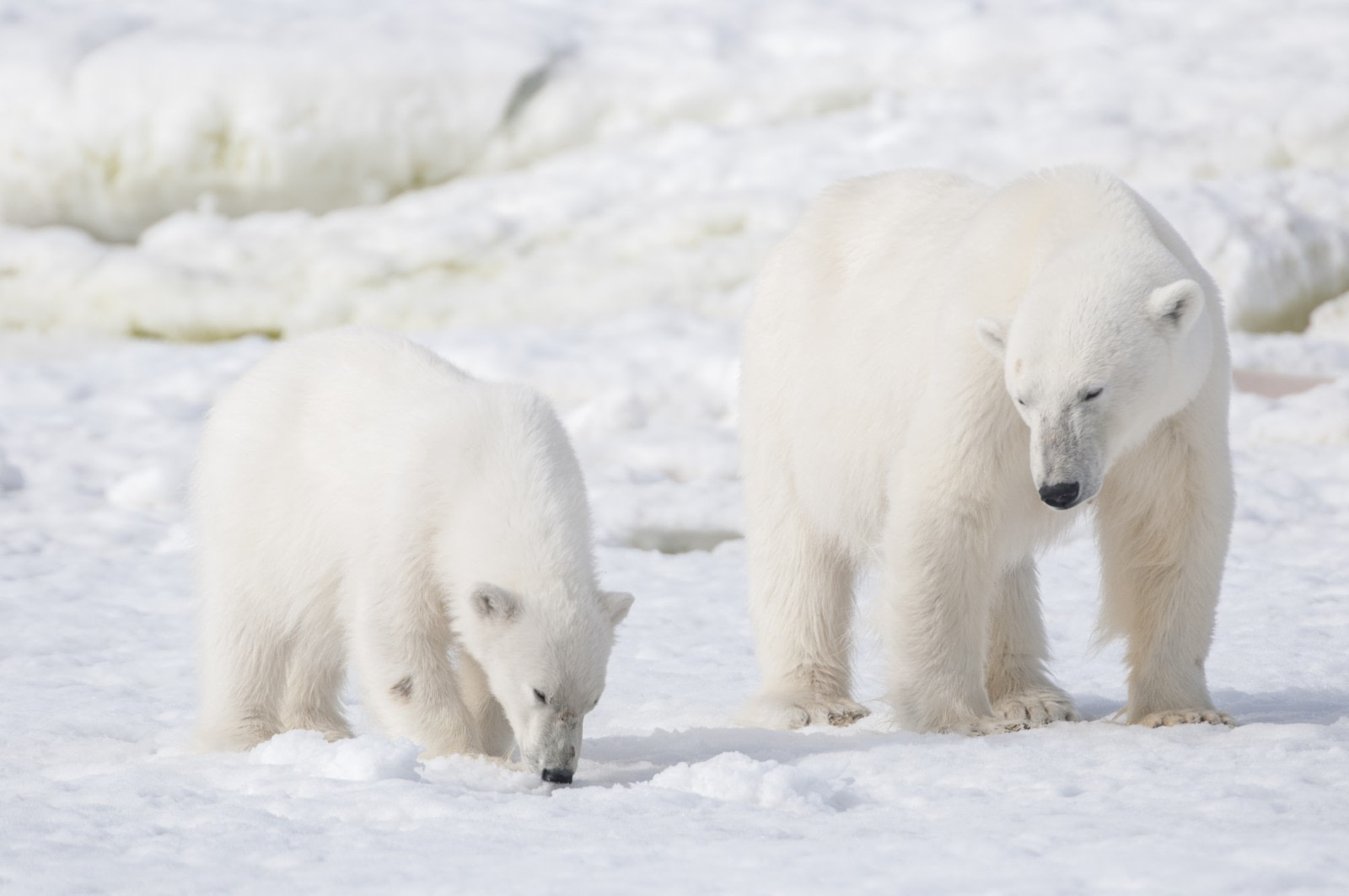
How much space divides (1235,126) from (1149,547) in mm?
8509

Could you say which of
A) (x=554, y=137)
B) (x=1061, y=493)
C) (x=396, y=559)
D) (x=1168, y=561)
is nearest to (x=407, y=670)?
(x=396, y=559)

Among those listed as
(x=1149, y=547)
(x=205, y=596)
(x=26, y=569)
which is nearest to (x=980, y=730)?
(x=1149, y=547)

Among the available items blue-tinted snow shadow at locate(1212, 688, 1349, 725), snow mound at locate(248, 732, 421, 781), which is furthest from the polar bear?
blue-tinted snow shadow at locate(1212, 688, 1349, 725)

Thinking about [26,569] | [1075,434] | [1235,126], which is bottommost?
[26,569]

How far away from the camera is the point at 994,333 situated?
329 cm

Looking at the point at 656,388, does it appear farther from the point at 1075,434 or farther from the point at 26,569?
the point at 1075,434

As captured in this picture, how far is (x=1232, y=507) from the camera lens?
12.0ft

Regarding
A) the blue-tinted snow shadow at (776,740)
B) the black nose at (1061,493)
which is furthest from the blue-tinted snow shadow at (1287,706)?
the black nose at (1061,493)

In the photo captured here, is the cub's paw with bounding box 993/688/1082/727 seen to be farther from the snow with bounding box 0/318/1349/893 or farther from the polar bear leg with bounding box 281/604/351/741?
the polar bear leg with bounding box 281/604/351/741

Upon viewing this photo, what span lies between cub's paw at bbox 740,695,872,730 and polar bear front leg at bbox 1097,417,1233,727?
805 mm

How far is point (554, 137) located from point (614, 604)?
9601 mm

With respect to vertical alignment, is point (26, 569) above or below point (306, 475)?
below

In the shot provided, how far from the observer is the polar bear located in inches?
133

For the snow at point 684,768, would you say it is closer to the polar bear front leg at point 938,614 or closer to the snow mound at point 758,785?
the snow mound at point 758,785
